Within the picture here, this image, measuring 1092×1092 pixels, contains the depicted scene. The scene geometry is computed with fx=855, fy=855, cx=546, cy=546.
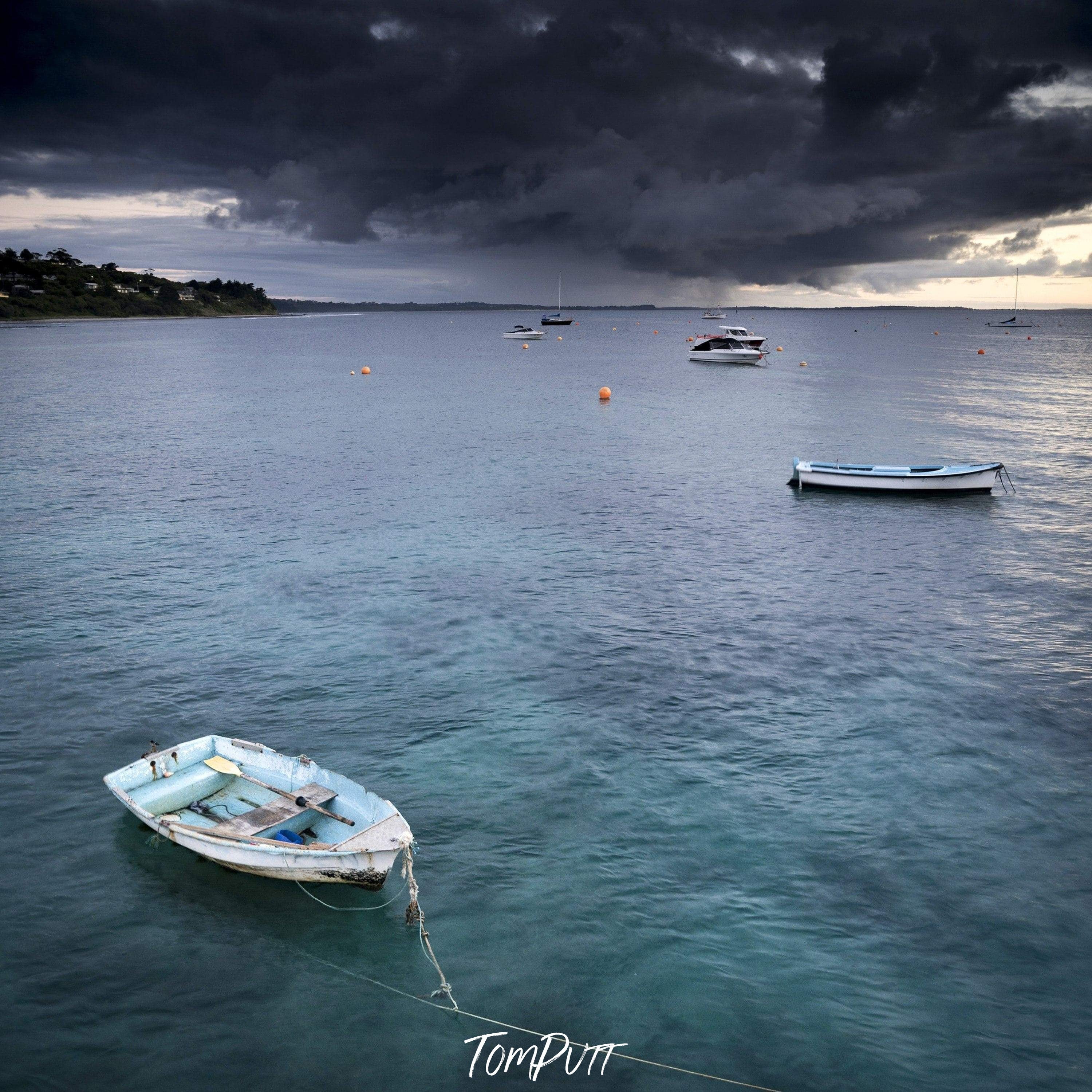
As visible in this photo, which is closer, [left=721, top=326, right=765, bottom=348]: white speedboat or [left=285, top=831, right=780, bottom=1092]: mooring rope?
[left=285, top=831, right=780, bottom=1092]: mooring rope

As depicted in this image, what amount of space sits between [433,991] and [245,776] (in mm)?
7330

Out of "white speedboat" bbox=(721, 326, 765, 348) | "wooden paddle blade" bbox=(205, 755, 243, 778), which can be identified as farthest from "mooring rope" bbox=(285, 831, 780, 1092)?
"white speedboat" bbox=(721, 326, 765, 348)

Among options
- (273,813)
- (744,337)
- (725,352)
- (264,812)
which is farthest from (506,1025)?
(744,337)

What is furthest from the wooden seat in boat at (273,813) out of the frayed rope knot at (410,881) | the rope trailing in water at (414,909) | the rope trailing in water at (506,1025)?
the rope trailing in water at (506,1025)

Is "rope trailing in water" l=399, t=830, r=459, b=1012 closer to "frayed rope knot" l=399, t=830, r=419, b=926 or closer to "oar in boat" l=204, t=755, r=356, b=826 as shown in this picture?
"frayed rope knot" l=399, t=830, r=419, b=926

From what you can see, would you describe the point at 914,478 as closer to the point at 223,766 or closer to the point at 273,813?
the point at 223,766

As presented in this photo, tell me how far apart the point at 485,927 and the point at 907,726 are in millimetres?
13028

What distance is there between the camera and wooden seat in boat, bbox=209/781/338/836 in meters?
17.0

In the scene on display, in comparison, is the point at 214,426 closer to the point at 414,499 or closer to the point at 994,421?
the point at 414,499

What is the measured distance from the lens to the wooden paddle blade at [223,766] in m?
19.2

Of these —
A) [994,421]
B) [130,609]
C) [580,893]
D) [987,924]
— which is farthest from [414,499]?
[994,421]

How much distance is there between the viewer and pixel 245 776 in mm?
19141

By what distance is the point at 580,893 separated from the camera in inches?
642

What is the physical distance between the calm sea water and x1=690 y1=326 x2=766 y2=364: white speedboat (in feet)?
293
